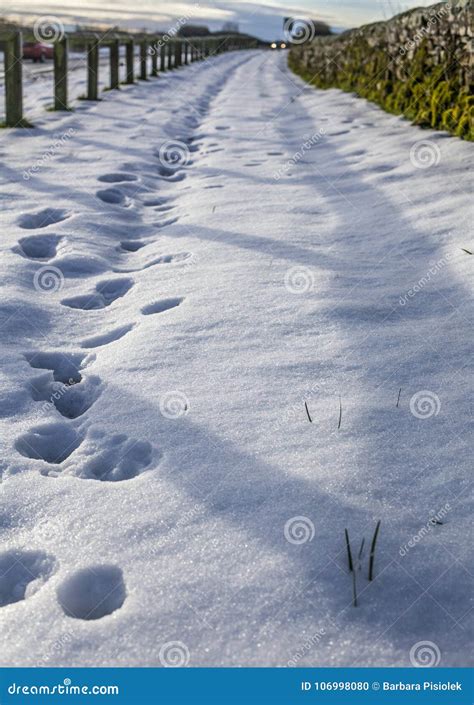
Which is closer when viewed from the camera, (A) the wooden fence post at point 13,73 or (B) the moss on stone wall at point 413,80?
(B) the moss on stone wall at point 413,80

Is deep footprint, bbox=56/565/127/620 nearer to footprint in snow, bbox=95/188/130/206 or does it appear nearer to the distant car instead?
footprint in snow, bbox=95/188/130/206

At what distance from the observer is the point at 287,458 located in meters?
1.99

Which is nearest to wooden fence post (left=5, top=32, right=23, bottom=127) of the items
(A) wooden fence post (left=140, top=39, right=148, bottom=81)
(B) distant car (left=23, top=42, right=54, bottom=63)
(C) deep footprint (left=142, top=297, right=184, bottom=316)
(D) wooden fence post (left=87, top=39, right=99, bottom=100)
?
(D) wooden fence post (left=87, top=39, right=99, bottom=100)

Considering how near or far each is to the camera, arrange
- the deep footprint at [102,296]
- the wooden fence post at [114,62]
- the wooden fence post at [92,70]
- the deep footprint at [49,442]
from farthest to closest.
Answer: the wooden fence post at [114,62]
the wooden fence post at [92,70]
the deep footprint at [102,296]
the deep footprint at [49,442]

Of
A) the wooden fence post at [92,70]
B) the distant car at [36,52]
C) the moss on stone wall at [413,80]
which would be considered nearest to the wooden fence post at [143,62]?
the wooden fence post at [92,70]

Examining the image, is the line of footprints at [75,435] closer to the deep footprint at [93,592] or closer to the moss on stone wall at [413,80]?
the deep footprint at [93,592]

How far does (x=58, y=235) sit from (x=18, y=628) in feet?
9.79

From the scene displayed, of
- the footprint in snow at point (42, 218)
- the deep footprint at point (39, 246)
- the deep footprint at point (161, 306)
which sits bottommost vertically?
the deep footprint at point (161, 306)

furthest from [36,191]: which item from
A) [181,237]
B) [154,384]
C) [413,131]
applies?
[413,131]

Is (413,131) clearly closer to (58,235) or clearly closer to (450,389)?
(58,235)

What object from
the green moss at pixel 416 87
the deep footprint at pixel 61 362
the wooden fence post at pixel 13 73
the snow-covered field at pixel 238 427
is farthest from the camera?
the wooden fence post at pixel 13 73

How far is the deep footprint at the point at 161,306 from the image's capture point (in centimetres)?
315

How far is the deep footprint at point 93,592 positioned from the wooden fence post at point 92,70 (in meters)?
9.45

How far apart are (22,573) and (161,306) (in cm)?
171
